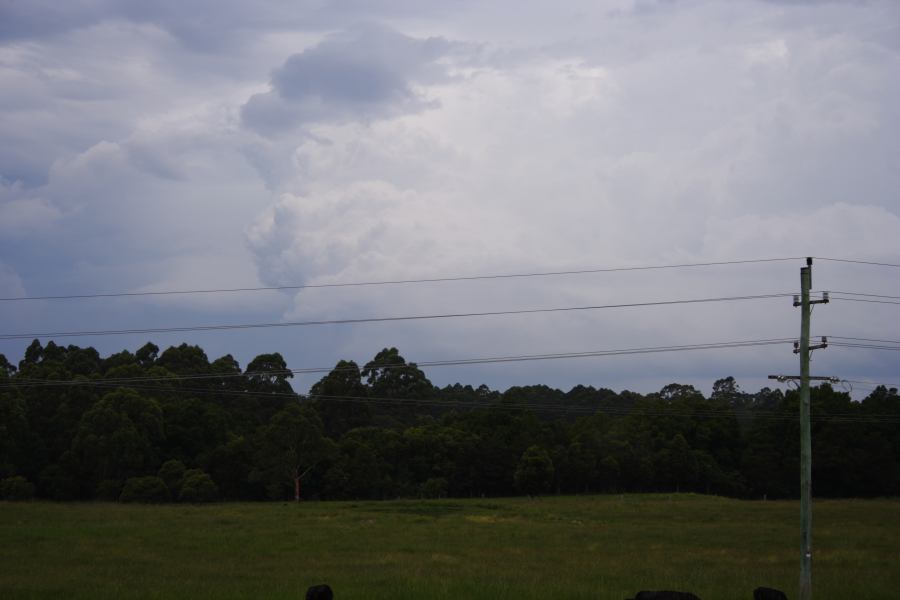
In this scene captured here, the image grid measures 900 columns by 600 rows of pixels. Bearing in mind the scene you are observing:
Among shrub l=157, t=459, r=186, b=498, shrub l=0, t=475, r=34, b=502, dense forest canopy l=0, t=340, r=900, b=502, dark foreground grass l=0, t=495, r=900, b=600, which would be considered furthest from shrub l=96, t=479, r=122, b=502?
dark foreground grass l=0, t=495, r=900, b=600

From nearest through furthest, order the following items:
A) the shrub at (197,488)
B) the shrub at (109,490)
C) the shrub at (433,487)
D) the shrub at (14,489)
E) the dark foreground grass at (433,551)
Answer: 1. the dark foreground grass at (433,551)
2. the shrub at (14,489)
3. the shrub at (197,488)
4. the shrub at (109,490)
5. the shrub at (433,487)

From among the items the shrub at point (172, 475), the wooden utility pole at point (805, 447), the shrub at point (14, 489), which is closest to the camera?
the wooden utility pole at point (805, 447)

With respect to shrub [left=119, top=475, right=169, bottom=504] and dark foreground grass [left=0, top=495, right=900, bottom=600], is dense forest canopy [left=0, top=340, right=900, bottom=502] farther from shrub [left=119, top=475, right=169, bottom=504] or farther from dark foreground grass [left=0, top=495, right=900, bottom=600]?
dark foreground grass [left=0, top=495, right=900, bottom=600]

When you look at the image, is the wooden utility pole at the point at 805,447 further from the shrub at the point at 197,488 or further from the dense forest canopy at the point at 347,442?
the shrub at the point at 197,488

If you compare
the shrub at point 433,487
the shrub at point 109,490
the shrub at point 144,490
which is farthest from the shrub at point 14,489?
the shrub at point 433,487

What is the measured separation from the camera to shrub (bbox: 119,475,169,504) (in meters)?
66.4

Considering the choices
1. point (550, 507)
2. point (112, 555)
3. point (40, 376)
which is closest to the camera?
point (112, 555)

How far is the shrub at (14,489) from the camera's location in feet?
218

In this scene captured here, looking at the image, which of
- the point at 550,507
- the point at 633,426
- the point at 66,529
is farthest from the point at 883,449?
the point at 66,529

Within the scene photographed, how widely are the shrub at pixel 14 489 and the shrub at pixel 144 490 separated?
7.14 meters

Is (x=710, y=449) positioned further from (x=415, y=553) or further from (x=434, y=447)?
(x=415, y=553)

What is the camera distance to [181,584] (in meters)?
27.4

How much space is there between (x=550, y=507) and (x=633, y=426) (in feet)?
106

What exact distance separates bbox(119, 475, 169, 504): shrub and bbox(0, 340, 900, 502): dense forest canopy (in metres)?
0.10
